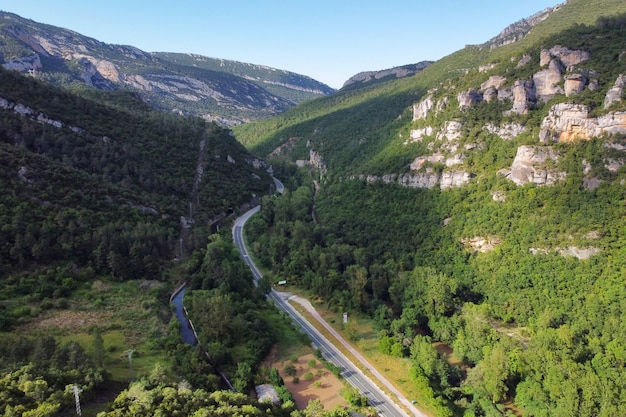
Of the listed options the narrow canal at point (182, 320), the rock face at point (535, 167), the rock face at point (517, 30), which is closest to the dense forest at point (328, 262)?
the rock face at point (535, 167)

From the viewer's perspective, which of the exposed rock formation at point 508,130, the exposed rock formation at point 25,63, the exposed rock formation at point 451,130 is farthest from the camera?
the exposed rock formation at point 25,63

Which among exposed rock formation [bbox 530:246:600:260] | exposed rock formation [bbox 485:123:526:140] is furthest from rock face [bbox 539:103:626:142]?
exposed rock formation [bbox 530:246:600:260]

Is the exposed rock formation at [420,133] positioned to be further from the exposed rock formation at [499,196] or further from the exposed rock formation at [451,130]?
the exposed rock formation at [499,196]

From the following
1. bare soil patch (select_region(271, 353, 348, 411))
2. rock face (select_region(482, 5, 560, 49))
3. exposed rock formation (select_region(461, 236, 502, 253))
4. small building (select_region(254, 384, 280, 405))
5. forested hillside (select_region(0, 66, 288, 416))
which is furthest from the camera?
rock face (select_region(482, 5, 560, 49))

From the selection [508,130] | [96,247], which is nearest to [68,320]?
[96,247]

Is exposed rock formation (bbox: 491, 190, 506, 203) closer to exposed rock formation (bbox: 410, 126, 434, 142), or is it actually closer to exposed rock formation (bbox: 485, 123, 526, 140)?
exposed rock formation (bbox: 485, 123, 526, 140)

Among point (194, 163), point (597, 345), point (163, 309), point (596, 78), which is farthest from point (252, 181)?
point (597, 345)

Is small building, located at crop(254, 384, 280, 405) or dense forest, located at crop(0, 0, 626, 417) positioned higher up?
dense forest, located at crop(0, 0, 626, 417)
